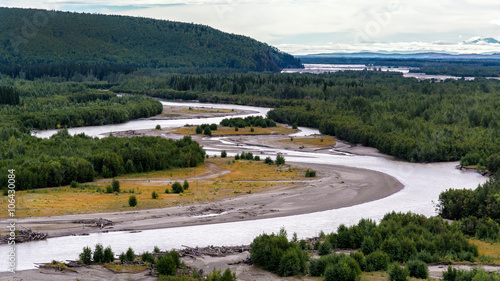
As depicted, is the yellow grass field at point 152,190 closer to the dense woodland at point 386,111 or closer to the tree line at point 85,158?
the tree line at point 85,158

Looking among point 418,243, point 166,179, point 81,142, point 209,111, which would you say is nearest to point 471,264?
point 418,243

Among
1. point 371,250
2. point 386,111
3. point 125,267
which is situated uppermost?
point 386,111

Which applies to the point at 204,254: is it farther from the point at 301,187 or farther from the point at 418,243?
the point at 301,187

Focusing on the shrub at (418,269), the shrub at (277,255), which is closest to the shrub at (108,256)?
the shrub at (277,255)

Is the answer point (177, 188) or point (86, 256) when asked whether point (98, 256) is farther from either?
point (177, 188)

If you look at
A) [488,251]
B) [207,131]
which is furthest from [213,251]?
[207,131]

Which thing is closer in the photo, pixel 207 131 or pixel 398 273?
pixel 398 273
